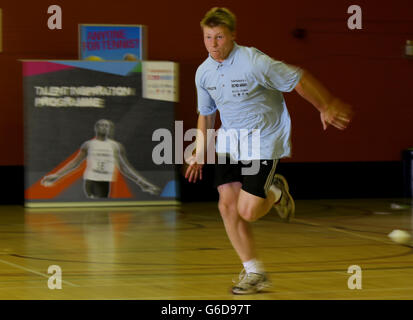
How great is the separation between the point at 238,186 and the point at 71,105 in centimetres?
603

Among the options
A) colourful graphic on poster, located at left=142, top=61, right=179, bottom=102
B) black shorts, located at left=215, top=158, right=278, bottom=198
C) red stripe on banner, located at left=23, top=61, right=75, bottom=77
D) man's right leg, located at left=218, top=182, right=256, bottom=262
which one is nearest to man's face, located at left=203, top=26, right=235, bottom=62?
black shorts, located at left=215, top=158, right=278, bottom=198

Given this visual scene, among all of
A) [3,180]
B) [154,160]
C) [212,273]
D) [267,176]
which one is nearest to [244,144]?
[267,176]

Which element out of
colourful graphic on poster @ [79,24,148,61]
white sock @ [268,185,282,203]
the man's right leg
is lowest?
the man's right leg

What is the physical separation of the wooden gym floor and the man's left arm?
106 centimetres

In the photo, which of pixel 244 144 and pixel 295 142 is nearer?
Answer: pixel 244 144

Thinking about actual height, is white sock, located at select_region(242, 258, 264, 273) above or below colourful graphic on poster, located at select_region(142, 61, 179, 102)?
below

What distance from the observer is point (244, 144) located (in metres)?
5.54

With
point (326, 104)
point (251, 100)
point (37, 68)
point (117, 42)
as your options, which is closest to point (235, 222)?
point (251, 100)

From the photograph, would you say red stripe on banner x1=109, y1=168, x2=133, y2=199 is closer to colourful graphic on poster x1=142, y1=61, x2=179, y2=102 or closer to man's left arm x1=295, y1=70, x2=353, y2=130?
colourful graphic on poster x1=142, y1=61, x2=179, y2=102

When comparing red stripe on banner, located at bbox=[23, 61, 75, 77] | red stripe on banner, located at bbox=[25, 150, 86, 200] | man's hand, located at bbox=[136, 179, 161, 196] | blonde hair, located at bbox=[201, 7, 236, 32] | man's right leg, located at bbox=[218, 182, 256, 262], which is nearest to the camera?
blonde hair, located at bbox=[201, 7, 236, 32]

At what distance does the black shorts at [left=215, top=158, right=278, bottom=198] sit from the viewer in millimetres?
5469

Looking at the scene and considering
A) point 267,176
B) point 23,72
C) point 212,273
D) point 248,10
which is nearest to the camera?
point 267,176

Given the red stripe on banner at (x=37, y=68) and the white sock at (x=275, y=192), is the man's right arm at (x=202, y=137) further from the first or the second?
the red stripe on banner at (x=37, y=68)

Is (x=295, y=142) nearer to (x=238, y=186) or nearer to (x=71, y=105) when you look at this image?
(x=71, y=105)
